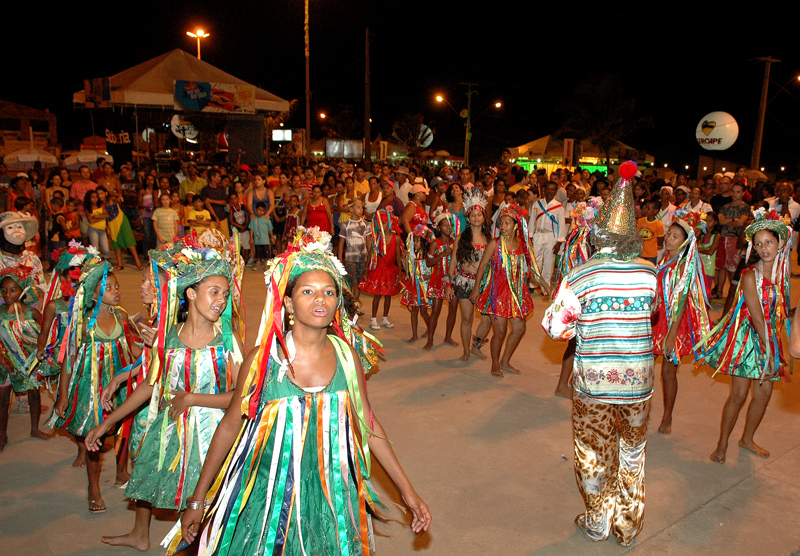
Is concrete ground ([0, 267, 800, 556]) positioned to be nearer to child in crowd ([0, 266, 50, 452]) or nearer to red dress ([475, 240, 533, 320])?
child in crowd ([0, 266, 50, 452])

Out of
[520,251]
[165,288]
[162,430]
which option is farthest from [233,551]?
[520,251]

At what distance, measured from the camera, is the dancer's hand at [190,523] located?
2373 millimetres

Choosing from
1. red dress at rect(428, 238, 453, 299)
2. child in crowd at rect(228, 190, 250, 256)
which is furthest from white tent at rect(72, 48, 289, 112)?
red dress at rect(428, 238, 453, 299)

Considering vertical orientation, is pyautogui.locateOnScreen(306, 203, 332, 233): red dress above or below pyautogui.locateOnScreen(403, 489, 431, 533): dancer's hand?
above

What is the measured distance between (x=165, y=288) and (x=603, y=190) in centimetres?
1005

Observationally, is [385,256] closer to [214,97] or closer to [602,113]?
[214,97]

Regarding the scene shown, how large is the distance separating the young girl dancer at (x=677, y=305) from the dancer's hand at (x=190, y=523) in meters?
3.34

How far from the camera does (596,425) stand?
3.40m

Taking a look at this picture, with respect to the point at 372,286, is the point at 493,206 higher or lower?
higher

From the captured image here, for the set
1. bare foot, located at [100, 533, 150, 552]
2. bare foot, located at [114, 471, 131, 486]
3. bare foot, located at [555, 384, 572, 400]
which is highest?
bare foot, located at [555, 384, 572, 400]

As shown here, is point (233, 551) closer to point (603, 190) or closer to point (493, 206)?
point (493, 206)

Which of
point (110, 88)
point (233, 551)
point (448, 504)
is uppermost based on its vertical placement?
point (110, 88)

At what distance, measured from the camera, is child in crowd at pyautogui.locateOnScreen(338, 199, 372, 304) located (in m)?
7.95

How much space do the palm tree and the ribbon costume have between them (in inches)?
1478
